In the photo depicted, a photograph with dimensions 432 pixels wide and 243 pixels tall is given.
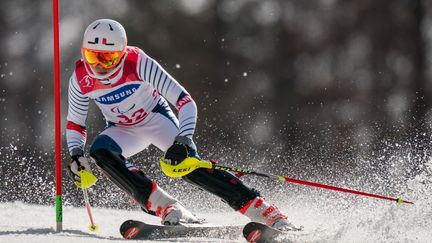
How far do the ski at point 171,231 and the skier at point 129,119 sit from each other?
87mm

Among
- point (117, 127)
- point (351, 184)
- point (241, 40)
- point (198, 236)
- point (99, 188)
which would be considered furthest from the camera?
point (241, 40)

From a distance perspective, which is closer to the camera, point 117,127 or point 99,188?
point 117,127

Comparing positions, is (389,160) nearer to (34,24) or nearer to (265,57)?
(265,57)

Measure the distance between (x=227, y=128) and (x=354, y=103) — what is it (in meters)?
2.60

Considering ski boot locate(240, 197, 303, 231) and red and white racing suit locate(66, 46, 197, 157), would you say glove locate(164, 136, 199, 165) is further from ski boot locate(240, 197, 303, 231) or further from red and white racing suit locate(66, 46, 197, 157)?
ski boot locate(240, 197, 303, 231)

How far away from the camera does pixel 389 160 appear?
43.4 ft

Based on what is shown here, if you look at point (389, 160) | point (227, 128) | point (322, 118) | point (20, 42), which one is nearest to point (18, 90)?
point (20, 42)

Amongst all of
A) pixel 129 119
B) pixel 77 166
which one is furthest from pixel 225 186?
pixel 77 166

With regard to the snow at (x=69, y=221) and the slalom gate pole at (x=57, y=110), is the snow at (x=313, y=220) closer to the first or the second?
the snow at (x=69, y=221)

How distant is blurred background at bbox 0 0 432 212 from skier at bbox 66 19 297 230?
310 inches

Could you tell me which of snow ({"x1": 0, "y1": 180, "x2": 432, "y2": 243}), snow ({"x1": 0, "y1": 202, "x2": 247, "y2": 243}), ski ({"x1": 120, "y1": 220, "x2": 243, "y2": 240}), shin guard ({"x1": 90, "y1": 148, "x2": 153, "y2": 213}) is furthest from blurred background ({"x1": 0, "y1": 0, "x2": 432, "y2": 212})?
shin guard ({"x1": 90, "y1": 148, "x2": 153, "y2": 213})

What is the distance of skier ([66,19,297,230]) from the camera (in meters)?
5.64

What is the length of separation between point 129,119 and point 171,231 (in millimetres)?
897

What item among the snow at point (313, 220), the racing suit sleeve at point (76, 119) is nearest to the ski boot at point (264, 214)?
the snow at point (313, 220)
